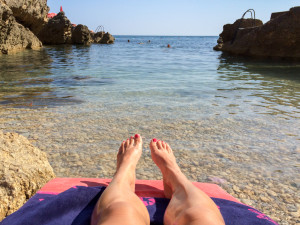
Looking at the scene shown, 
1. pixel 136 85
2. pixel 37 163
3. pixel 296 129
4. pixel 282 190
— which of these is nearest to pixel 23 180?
pixel 37 163

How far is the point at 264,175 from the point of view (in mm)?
2545

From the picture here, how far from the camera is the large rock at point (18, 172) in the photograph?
162cm

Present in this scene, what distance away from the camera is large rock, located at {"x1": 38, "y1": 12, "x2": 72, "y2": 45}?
1059 inches

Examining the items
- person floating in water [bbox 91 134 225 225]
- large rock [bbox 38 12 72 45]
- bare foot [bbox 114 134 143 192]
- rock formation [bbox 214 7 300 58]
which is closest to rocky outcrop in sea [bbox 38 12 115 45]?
large rock [bbox 38 12 72 45]

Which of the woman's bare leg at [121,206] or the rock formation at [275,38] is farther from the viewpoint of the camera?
the rock formation at [275,38]

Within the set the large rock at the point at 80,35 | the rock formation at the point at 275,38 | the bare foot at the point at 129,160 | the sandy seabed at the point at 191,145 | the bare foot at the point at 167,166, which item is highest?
the large rock at the point at 80,35

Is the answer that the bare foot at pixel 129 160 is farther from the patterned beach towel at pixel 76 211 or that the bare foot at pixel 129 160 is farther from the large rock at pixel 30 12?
the large rock at pixel 30 12

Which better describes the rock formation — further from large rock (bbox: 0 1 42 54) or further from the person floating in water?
large rock (bbox: 0 1 42 54)

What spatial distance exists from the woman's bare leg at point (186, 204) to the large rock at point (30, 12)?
1738 centimetres

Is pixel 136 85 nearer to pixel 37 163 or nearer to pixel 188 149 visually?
pixel 188 149

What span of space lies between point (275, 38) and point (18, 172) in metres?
14.8

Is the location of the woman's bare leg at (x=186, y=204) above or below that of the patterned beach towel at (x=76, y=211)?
above

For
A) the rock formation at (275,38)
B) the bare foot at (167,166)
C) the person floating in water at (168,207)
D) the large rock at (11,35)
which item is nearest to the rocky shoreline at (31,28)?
the large rock at (11,35)

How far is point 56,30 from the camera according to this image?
27.2 m
